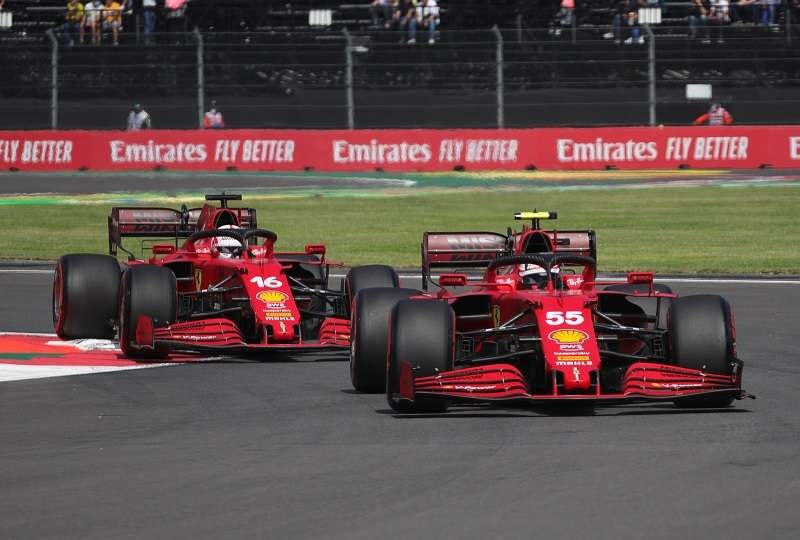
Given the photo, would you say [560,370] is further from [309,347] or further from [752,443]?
[309,347]

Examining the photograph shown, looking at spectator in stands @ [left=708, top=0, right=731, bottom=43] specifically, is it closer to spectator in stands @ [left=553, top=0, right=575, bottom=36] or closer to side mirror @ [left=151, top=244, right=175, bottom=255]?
spectator in stands @ [left=553, top=0, right=575, bottom=36]

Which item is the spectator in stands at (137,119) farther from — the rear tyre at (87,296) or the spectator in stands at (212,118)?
the rear tyre at (87,296)

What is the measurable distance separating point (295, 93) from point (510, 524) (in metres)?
33.7

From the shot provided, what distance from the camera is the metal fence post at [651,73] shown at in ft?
126

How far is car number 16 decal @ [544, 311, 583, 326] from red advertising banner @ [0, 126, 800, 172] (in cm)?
2730

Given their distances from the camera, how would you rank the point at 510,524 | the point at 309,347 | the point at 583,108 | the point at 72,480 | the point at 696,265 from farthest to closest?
the point at 583,108 < the point at 696,265 < the point at 309,347 < the point at 72,480 < the point at 510,524

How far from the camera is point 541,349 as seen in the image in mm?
10781

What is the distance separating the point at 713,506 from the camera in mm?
7504

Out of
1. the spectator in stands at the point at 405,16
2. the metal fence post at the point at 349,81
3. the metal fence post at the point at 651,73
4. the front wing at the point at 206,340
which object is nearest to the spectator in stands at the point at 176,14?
the spectator in stands at the point at 405,16

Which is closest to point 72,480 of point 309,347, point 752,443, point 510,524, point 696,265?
point 510,524

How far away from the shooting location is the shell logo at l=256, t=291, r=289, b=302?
13.7 metres

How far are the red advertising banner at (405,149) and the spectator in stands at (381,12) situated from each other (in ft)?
18.2

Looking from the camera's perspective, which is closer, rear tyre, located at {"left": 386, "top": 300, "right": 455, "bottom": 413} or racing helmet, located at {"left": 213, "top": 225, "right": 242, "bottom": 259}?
rear tyre, located at {"left": 386, "top": 300, "right": 455, "bottom": 413}

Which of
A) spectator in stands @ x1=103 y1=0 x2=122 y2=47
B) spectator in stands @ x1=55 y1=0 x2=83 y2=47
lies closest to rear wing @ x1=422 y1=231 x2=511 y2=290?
spectator in stands @ x1=103 y1=0 x2=122 y2=47
